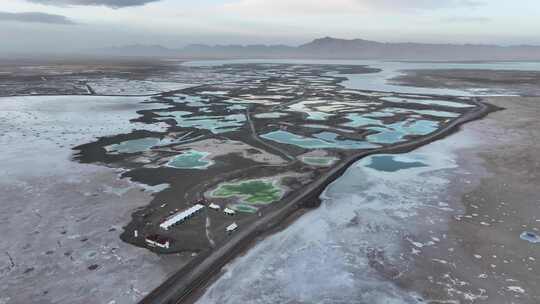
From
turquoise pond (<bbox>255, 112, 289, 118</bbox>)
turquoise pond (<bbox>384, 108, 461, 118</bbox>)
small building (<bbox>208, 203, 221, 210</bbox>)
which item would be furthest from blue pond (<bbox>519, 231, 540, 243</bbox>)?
turquoise pond (<bbox>384, 108, 461, 118</bbox>)

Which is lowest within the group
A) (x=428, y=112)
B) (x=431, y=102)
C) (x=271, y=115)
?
(x=271, y=115)

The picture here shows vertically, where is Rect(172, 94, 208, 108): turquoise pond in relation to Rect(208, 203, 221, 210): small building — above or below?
above

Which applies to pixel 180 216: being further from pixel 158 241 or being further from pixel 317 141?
pixel 317 141

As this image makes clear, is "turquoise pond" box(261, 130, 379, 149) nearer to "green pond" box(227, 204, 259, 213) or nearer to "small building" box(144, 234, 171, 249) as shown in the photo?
"green pond" box(227, 204, 259, 213)

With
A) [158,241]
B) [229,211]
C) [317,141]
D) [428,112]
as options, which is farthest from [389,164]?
[428,112]

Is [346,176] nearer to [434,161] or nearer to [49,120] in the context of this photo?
[434,161]

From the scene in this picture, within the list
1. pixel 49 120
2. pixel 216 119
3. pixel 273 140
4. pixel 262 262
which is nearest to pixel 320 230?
pixel 262 262
